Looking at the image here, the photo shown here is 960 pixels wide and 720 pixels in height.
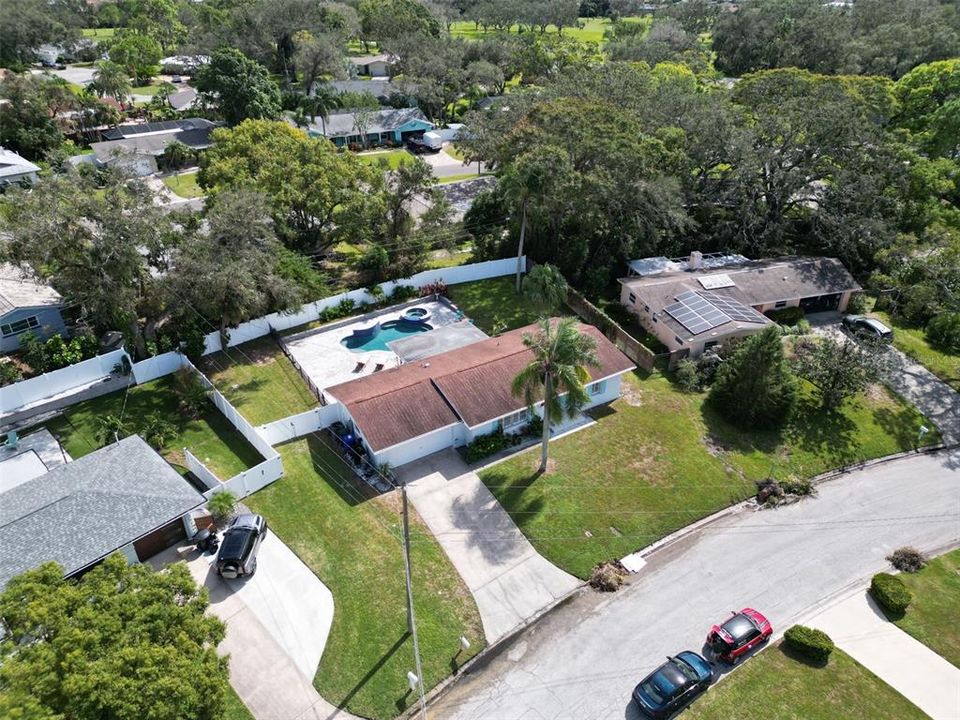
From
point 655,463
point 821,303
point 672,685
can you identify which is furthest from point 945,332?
point 672,685

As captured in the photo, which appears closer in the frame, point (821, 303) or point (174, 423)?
point (174, 423)

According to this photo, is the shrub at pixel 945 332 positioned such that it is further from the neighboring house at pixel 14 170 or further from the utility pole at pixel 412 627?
the neighboring house at pixel 14 170

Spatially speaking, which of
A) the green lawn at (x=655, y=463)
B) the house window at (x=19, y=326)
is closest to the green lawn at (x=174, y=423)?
the house window at (x=19, y=326)

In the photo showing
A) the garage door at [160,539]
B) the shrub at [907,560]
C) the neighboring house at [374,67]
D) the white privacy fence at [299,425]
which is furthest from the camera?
the neighboring house at [374,67]

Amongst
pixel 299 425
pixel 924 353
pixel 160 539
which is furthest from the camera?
pixel 924 353

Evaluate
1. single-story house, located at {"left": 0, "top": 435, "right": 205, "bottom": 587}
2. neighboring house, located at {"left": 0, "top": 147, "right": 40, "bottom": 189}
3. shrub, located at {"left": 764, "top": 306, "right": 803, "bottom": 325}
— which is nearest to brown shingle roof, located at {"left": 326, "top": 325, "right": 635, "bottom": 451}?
single-story house, located at {"left": 0, "top": 435, "right": 205, "bottom": 587}

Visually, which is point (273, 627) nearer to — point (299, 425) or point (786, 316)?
point (299, 425)

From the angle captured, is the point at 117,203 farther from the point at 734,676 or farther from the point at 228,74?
the point at 228,74

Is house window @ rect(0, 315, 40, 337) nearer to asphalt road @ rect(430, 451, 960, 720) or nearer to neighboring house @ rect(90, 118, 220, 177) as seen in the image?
asphalt road @ rect(430, 451, 960, 720)
